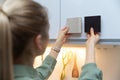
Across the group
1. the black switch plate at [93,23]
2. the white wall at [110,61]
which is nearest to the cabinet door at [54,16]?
the black switch plate at [93,23]

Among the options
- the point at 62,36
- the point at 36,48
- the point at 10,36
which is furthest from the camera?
the point at 62,36

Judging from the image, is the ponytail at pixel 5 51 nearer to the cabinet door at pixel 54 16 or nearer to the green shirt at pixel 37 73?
the green shirt at pixel 37 73

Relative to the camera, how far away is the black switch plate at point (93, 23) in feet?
3.36

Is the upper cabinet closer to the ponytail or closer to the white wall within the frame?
the white wall

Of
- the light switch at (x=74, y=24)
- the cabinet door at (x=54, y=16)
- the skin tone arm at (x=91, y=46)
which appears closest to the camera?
the skin tone arm at (x=91, y=46)

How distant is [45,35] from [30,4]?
5.0 inches

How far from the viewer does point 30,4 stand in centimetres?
81

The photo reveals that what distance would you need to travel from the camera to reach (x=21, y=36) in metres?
0.79

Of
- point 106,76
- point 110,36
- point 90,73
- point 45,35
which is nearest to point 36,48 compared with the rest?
point 45,35

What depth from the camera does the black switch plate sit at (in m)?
1.02

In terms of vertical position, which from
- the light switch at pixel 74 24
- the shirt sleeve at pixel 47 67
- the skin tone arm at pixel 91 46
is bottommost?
the shirt sleeve at pixel 47 67

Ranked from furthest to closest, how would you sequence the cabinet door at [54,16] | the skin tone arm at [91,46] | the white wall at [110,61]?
the white wall at [110,61] → the cabinet door at [54,16] → the skin tone arm at [91,46]

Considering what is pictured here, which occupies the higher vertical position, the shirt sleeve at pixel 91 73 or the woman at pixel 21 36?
the woman at pixel 21 36

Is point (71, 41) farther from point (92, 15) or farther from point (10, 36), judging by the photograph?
point (10, 36)
